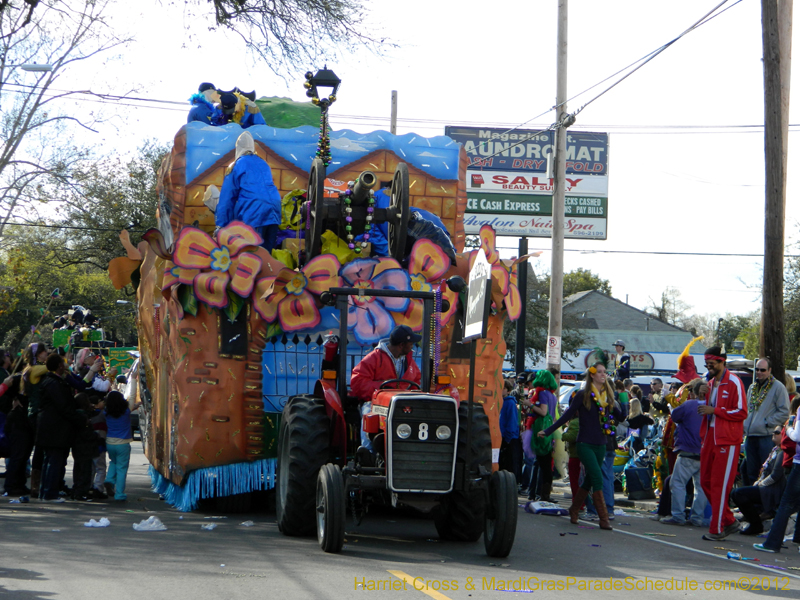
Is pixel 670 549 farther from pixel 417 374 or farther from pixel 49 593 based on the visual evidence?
pixel 49 593

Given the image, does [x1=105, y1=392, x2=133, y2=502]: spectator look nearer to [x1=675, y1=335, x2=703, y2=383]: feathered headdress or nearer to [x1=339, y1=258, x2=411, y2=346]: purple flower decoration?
[x1=339, y1=258, x2=411, y2=346]: purple flower decoration

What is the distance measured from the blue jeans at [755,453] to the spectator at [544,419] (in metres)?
2.50

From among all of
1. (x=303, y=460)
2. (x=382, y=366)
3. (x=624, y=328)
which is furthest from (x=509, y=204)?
(x=624, y=328)

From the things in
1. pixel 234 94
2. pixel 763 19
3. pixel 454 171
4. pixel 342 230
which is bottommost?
pixel 342 230

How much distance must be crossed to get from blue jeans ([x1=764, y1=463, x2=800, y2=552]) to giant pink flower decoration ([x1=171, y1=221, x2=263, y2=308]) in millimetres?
5777

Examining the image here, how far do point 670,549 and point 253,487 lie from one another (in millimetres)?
4289

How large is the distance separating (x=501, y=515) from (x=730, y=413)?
3.58m

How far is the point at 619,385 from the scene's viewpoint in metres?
16.1

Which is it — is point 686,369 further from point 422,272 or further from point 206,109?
point 206,109

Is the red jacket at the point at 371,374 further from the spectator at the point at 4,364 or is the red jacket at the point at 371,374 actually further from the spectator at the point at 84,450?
the spectator at the point at 4,364

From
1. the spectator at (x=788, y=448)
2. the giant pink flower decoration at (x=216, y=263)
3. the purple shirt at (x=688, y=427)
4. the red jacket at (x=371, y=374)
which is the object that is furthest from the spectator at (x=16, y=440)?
the spectator at (x=788, y=448)

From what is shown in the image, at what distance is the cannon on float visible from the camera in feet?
32.7

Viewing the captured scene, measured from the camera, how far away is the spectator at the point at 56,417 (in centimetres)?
1120

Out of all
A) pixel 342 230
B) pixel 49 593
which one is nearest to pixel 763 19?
pixel 342 230
